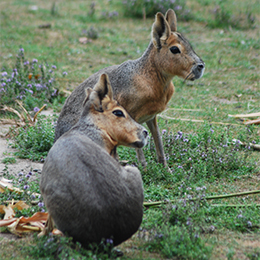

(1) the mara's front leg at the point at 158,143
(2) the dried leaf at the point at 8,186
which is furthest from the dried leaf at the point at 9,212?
(1) the mara's front leg at the point at 158,143

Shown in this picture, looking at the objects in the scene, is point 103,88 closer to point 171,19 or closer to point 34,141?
point 171,19

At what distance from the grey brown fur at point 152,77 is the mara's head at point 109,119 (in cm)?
90

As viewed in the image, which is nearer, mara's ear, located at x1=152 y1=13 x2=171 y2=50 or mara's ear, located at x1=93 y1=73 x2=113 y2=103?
mara's ear, located at x1=93 y1=73 x2=113 y2=103

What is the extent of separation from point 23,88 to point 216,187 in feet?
12.3

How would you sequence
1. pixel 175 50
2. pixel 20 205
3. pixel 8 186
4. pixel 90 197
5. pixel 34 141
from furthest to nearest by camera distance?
pixel 34 141
pixel 175 50
pixel 8 186
pixel 20 205
pixel 90 197

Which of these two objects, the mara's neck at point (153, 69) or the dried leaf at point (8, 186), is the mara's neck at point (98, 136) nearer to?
the dried leaf at point (8, 186)

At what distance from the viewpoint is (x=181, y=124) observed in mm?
5973

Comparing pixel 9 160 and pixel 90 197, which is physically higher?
pixel 90 197

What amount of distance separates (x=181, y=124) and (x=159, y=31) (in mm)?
1817

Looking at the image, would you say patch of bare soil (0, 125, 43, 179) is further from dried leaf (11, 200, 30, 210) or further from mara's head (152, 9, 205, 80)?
mara's head (152, 9, 205, 80)

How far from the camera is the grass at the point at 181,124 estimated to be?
3.07 m

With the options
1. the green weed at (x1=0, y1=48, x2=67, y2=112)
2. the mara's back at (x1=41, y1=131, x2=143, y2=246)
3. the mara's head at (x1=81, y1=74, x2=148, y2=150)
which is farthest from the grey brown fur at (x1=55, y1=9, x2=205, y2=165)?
→ the green weed at (x1=0, y1=48, x2=67, y2=112)

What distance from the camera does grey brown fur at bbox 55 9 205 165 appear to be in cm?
443

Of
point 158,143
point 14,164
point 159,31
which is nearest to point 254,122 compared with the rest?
point 158,143
